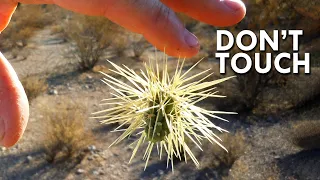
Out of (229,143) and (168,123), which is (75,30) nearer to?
(229,143)

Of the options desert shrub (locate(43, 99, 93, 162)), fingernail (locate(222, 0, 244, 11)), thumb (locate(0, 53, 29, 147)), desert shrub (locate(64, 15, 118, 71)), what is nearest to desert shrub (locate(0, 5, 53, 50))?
desert shrub (locate(64, 15, 118, 71))

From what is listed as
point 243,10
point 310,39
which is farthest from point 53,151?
point 310,39

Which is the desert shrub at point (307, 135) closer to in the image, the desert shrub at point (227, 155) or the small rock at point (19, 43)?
the desert shrub at point (227, 155)

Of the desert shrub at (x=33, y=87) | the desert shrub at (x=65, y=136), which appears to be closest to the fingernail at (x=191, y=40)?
the desert shrub at (x=65, y=136)

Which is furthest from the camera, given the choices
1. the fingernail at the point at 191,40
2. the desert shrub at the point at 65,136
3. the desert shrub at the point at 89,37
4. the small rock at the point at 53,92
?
the desert shrub at the point at 89,37

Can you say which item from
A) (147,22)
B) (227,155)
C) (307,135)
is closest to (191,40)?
(147,22)

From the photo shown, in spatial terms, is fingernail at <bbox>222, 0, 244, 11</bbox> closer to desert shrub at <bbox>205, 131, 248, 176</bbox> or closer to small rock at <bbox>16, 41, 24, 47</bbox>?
desert shrub at <bbox>205, 131, 248, 176</bbox>
